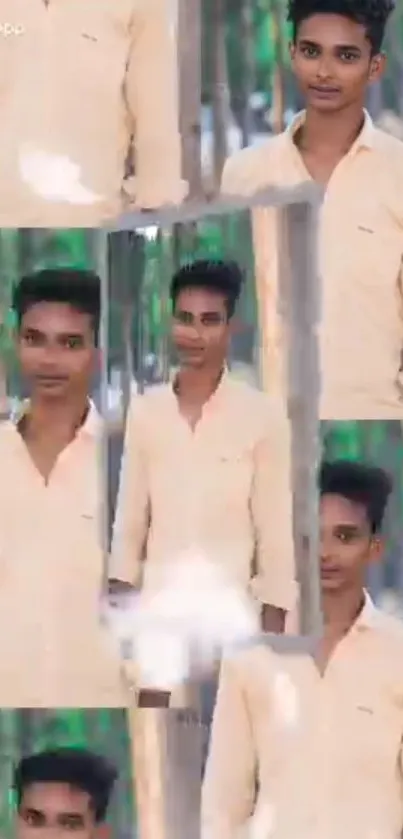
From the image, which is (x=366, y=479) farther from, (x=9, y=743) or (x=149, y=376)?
(x=9, y=743)

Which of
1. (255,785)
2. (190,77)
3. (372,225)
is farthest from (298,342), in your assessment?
(255,785)

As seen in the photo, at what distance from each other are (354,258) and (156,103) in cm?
18

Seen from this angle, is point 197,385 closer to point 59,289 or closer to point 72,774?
point 59,289

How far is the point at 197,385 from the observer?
645 millimetres

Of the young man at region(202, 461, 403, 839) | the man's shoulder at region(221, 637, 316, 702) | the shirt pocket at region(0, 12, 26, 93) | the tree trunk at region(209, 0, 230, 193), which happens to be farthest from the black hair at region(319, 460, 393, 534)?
the shirt pocket at region(0, 12, 26, 93)

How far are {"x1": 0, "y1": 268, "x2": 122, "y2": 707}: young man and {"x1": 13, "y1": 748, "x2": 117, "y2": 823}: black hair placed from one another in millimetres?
38

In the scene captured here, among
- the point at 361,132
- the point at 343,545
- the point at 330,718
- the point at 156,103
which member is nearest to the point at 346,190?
the point at 361,132

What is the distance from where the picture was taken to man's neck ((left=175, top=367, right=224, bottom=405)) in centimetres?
64

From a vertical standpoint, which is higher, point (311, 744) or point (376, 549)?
point (376, 549)

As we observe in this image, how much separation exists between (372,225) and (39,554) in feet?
1.07

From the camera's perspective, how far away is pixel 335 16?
0.64m

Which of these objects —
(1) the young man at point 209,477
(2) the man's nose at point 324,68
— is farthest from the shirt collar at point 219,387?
(2) the man's nose at point 324,68

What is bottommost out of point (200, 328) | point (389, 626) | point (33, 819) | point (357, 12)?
point (33, 819)

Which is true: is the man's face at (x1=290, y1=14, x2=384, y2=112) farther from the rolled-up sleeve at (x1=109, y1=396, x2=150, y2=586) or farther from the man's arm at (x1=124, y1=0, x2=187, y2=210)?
the rolled-up sleeve at (x1=109, y1=396, x2=150, y2=586)
